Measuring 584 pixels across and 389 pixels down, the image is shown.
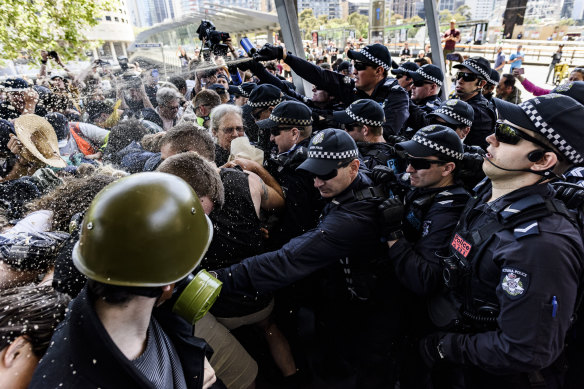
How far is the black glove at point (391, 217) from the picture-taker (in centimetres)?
207

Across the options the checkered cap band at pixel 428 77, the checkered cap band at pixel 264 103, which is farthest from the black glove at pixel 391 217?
the checkered cap band at pixel 428 77

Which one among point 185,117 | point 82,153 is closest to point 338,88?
point 185,117

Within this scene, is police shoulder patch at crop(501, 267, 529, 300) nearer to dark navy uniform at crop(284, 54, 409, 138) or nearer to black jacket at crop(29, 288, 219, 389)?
black jacket at crop(29, 288, 219, 389)

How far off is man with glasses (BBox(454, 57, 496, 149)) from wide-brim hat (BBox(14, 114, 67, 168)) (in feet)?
16.2

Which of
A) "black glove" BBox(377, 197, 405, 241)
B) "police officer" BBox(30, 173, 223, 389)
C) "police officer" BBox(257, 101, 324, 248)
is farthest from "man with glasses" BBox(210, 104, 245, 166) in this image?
"police officer" BBox(30, 173, 223, 389)

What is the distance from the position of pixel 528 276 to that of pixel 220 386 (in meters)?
1.72

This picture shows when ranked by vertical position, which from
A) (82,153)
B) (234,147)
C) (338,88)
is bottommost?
(82,153)

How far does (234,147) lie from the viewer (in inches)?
134

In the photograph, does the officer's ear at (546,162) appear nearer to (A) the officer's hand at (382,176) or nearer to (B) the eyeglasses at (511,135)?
(B) the eyeglasses at (511,135)

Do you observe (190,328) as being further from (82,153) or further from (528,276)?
(82,153)

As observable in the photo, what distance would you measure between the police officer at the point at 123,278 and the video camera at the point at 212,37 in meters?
4.35

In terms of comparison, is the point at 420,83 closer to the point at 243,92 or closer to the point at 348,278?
the point at 243,92

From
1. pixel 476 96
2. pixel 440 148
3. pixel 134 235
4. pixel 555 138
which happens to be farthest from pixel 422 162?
pixel 476 96

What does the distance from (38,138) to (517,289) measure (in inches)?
169
